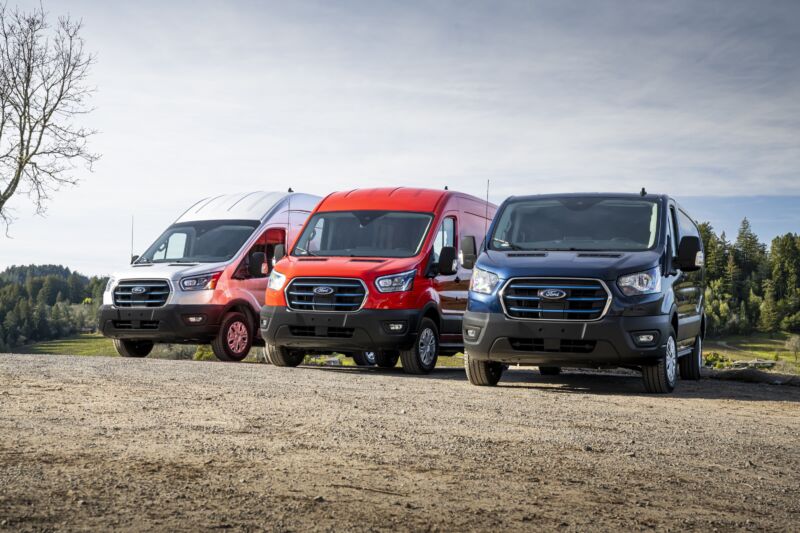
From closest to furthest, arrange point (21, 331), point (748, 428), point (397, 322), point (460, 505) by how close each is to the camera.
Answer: point (460, 505) < point (748, 428) < point (397, 322) < point (21, 331)

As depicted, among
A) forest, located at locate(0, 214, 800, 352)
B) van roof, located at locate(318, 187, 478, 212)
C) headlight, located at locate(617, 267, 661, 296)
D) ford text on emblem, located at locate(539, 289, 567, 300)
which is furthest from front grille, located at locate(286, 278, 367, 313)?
forest, located at locate(0, 214, 800, 352)

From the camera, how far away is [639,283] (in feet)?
36.3

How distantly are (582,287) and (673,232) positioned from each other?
209 centimetres

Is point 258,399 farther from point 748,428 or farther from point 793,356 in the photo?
point 793,356

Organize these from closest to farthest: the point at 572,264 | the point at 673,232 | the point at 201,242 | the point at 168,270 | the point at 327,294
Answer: the point at 572,264 → the point at 673,232 → the point at 327,294 → the point at 168,270 → the point at 201,242

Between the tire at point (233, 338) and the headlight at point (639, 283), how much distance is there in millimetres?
7677

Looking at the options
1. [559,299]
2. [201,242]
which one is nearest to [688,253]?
[559,299]

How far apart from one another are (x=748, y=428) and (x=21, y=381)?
25.2ft

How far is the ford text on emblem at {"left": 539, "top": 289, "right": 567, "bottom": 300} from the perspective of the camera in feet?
36.2

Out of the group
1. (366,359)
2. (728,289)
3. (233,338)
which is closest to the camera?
(233,338)

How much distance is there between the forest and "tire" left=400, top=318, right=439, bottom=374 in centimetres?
13845

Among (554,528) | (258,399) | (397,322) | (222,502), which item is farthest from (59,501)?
(397,322)

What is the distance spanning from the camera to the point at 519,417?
9.04 meters

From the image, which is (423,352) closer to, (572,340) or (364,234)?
(364,234)
